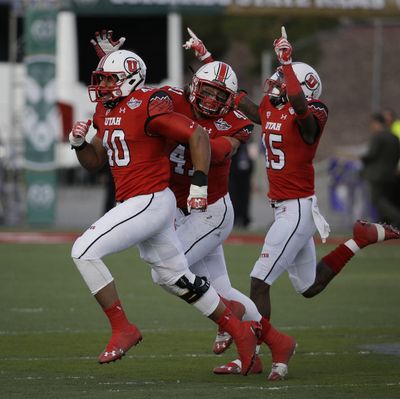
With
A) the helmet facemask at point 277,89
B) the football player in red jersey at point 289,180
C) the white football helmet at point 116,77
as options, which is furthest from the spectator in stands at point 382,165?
the white football helmet at point 116,77

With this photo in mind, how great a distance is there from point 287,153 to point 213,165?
54 cm

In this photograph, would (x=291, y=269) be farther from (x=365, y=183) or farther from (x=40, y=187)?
(x=365, y=183)

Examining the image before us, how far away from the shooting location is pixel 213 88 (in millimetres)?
7711

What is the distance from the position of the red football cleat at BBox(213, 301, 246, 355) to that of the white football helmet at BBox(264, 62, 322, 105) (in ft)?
4.64

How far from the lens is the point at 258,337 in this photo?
755 centimetres

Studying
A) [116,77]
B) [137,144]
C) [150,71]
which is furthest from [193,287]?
[150,71]

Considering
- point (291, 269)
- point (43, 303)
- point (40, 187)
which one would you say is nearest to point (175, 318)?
point (43, 303)

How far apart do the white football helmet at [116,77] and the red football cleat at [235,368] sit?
1789 millimetres

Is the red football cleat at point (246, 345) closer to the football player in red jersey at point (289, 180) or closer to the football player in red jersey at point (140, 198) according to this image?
the football player in red jersey at point (140, 198)

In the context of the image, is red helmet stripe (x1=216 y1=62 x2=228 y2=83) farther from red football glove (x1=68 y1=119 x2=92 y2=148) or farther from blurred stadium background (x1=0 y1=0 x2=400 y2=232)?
blurred stadium background (x1=0 y1=0 x2=400 y2=232)

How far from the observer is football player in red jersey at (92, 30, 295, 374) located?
25.3 ft

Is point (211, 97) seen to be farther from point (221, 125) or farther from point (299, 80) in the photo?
point (299, 80)

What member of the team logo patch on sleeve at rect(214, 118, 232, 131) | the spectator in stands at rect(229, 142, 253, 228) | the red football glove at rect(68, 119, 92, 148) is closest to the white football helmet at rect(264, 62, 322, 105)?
the team logo patch on sleeve at rect(214, 118, 232, 131)

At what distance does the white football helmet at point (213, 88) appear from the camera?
7.68 m
